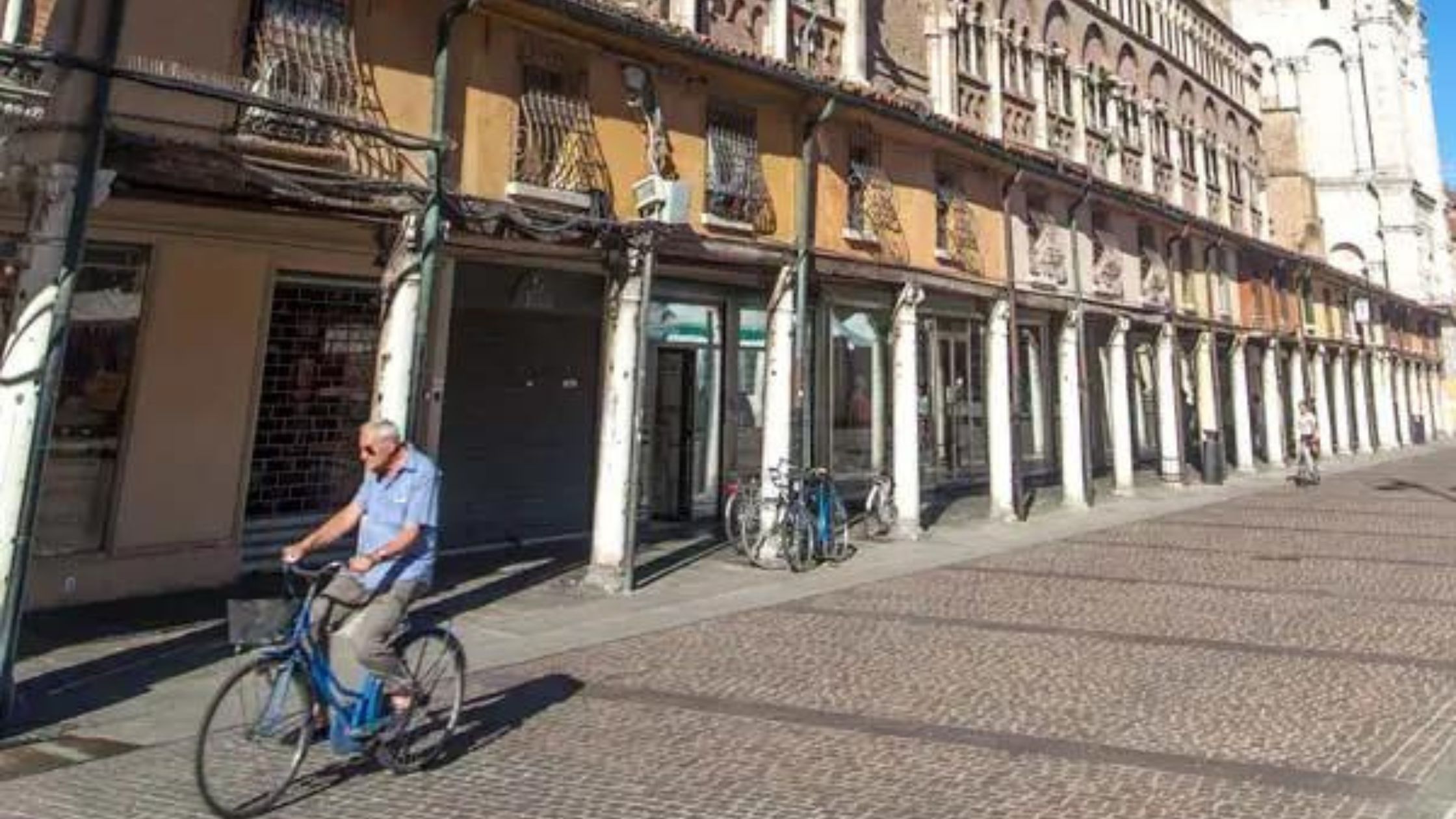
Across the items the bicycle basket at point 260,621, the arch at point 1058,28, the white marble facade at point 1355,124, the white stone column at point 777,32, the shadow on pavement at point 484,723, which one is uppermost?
the white marble facade at point 1355,124

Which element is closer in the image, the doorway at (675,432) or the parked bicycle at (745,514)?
the parked bicycle at (745,514)

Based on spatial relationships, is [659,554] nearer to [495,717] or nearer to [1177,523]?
[495,717]

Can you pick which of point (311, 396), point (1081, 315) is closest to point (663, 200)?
point (311, 396)

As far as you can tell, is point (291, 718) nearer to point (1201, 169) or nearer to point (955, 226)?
point (955, 226)

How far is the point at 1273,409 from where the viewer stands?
31.8 meters

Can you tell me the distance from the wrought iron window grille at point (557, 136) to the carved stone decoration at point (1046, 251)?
1135 cm

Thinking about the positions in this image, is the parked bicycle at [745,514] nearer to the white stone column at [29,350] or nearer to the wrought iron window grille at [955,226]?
the wrought iron window grille at [955,226]

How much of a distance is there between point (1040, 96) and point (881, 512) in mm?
13147

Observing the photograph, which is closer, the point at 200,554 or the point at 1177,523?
the point at 200,554

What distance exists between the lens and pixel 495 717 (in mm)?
6574

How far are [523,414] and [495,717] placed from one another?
8084 mm

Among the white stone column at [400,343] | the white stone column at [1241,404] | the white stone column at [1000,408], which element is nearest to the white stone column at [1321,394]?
the white stone column at [1241,404]

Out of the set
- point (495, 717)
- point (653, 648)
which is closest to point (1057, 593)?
point (653, 648)

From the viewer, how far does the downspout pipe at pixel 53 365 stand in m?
6.29
